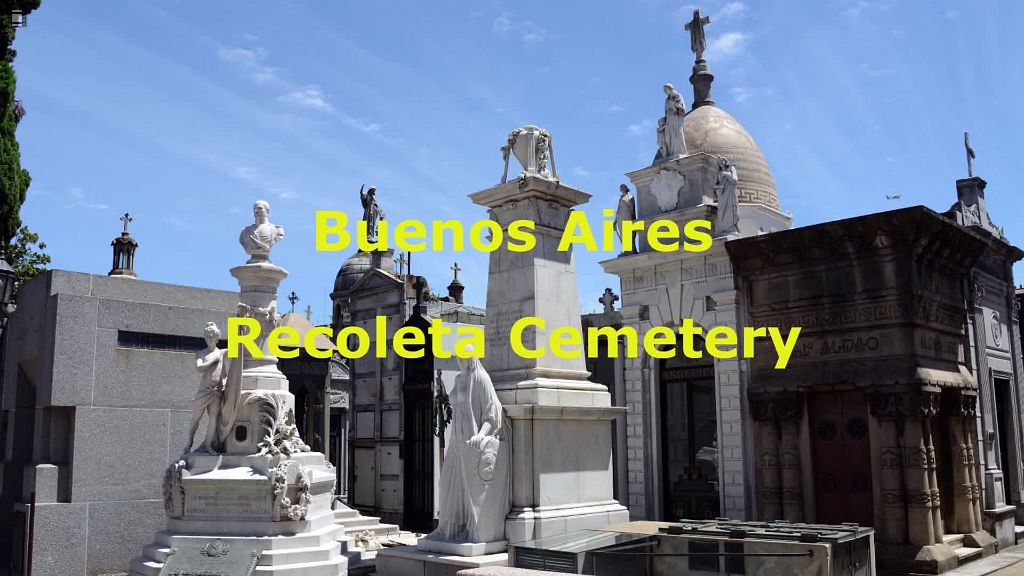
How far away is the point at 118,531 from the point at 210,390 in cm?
383

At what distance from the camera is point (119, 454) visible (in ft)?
43.9

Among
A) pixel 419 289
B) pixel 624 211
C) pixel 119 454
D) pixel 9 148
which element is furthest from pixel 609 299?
pixel 9 148

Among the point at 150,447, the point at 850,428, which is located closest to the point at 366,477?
the point at 150,447

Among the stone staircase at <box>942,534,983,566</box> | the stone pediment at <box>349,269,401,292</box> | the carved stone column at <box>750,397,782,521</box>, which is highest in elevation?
the stone pediment at <box>349,269,401,292</box>

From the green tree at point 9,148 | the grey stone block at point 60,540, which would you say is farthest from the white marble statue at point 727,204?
the green tree at point 9,148

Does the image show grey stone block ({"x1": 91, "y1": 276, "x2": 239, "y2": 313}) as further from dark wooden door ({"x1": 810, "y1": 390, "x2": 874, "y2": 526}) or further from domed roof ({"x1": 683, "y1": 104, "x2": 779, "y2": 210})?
domed roof ({"x1": 683, "y1": 104, "x2": 779, "y2": 210})

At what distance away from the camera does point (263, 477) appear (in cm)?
1038

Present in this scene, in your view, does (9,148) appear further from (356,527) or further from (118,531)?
(356,527)

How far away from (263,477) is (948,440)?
1110 centimetres

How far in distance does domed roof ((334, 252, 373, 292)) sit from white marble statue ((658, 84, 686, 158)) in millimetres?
10757

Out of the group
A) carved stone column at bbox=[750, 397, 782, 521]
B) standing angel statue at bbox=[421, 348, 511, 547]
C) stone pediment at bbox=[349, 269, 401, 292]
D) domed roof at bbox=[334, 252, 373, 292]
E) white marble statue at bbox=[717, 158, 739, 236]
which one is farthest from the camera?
domed roof at bbox=[334, 252, 373, 292]

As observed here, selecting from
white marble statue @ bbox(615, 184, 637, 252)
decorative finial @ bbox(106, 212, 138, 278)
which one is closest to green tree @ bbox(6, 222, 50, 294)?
decorative finial @ bbox(106, 212, 138, 278)

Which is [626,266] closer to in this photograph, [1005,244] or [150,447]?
[1005,244]

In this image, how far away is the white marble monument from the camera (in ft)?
33.0
